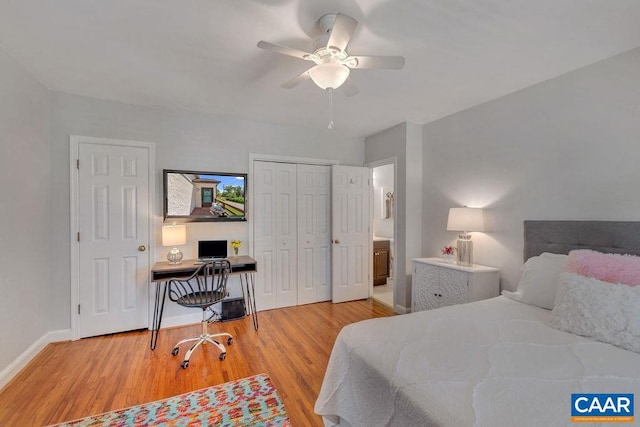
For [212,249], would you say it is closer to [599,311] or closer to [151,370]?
[151,370]

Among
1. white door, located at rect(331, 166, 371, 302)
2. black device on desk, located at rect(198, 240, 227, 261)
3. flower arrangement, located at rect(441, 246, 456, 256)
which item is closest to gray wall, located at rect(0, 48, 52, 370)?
black device on desk, located at rect(198, 240, 227, 261)

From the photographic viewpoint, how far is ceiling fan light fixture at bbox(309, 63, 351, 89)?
1776 millimetres

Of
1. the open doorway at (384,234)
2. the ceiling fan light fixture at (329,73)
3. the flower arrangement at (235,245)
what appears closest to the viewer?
the ceiling fan light fixture at (329,73)

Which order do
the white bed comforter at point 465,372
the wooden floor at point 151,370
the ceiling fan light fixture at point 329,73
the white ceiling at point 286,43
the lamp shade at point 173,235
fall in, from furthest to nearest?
the lamp shade at point 173,235 < the wooden floor at point 151,370 < the ceiling fan light fixture at point 329,73 < the white ceiling at point 286,43 < the white bed comforter at point 465,372

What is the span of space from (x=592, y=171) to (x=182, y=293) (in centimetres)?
414

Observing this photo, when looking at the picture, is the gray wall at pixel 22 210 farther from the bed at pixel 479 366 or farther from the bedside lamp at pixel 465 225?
the bedside lamp at pixel 465 225

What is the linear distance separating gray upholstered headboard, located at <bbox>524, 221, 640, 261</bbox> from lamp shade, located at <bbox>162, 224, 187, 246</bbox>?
3.49 m

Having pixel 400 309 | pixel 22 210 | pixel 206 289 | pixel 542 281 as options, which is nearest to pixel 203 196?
pixel 206 289

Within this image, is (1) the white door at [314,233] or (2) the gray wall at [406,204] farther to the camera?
(1) the white door at [314,233]

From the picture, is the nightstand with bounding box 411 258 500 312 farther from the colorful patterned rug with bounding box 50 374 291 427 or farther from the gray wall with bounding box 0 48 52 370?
the gray wall with bounding box 0 48 52 370

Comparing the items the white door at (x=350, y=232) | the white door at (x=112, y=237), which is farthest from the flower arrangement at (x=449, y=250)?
the white door at (x=112, y=237)

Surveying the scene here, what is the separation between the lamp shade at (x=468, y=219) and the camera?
291 cm

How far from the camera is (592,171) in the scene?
2236 millimetres

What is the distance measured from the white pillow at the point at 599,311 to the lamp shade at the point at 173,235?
10.9 ft
